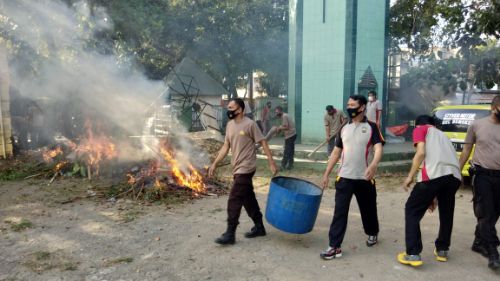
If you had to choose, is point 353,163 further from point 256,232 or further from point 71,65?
point 71,65

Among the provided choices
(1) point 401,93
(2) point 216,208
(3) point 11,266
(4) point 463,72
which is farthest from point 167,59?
(3) point 11,266

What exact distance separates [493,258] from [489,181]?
78 cm

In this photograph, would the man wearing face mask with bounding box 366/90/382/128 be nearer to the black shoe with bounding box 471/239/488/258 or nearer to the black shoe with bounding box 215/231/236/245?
the black shoe with bounding box 471/239/488/258

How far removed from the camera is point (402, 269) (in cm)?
415

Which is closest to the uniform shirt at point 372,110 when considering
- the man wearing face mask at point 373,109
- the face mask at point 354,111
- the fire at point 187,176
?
the man wearing face mask at point 373,109

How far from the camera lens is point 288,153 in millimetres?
10219

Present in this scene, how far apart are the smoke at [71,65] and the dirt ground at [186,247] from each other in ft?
15.2

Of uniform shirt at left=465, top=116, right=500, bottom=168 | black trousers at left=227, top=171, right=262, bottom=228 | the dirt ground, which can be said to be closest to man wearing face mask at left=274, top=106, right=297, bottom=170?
the dirt ground

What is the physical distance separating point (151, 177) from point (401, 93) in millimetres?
12587

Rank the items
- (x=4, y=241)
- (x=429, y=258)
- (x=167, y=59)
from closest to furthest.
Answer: (x=429, y=258) < (x=4, y=241) < (x=167, y=59)

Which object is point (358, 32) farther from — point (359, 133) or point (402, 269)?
point (402, 269)

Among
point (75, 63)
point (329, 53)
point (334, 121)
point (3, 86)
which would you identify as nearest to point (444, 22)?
point (329, 53)

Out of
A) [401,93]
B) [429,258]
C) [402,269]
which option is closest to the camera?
[402,269]

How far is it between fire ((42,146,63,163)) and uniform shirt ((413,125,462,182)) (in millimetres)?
8857
